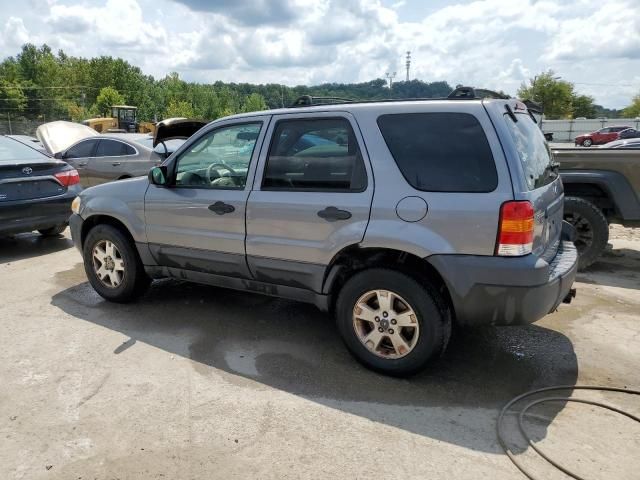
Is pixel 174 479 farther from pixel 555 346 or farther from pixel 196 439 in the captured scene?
pixel 555 346

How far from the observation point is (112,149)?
10211 mm

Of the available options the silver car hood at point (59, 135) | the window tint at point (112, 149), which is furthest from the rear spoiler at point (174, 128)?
the silver car hood at point (59, 135)

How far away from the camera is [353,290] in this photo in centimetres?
352

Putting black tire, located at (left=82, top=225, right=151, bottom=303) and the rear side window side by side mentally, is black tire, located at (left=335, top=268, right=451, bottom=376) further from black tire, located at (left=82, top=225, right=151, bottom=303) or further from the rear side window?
black tire, located at (left=82, top=225, right=151, bottom=303)

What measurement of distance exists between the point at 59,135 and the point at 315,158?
37.6ft

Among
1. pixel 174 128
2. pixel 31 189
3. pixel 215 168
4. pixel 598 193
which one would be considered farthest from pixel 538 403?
pixel 31 189

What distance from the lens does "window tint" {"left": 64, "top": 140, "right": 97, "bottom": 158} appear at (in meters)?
10.4

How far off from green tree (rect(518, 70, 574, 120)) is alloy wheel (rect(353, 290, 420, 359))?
67.0m

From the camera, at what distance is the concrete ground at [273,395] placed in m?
2.67

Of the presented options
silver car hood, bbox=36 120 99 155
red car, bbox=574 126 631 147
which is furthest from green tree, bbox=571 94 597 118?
silver car hood, bbox=36 120 99 155

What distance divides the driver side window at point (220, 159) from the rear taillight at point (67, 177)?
12.0ft

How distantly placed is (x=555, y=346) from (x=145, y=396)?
10.2ft

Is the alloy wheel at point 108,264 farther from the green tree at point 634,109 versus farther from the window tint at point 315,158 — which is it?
the green tree at point 634,109

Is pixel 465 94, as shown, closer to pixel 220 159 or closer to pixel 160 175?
pixel 220 159
